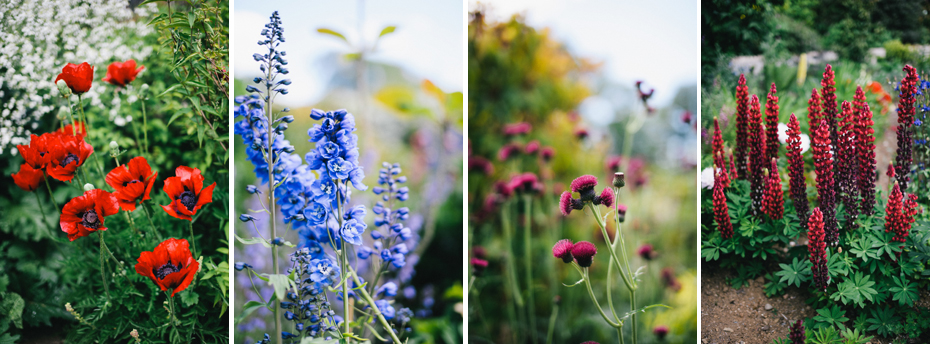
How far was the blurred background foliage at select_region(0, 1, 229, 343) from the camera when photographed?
226 cm

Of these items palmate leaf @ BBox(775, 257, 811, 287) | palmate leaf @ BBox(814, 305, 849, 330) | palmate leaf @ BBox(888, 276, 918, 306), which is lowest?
palmate leaf @ BBox(814, 305, 849, 330)

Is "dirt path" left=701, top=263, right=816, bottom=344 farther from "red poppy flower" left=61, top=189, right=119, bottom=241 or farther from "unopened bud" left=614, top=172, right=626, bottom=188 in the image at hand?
"red poppy flower" left=61, top=189, right=119, bottom=241

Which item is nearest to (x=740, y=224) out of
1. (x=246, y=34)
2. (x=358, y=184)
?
(x=358, y=184)

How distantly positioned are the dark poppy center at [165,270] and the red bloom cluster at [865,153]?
11.4ft

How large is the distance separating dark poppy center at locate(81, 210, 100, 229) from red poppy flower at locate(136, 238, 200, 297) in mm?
327

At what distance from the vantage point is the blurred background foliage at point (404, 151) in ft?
6.83

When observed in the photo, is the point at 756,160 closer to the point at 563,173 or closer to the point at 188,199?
the point at 563,173

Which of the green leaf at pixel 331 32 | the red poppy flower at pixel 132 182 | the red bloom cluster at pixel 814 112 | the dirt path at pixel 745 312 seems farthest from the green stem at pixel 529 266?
the red poppy flower at pixel 132 182

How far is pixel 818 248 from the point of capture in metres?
2.28

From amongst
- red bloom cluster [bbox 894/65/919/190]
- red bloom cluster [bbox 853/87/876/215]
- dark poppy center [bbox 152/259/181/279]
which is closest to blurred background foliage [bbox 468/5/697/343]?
red bloom cluster [bbox 853/87/876/215]

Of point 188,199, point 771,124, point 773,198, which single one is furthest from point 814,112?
point 188,199

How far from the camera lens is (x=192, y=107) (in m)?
2.29

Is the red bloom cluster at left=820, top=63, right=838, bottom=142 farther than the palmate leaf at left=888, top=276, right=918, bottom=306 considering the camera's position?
Yes

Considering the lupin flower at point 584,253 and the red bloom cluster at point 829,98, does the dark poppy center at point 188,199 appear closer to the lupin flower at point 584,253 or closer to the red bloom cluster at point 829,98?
the lupin flower at point 584,253
